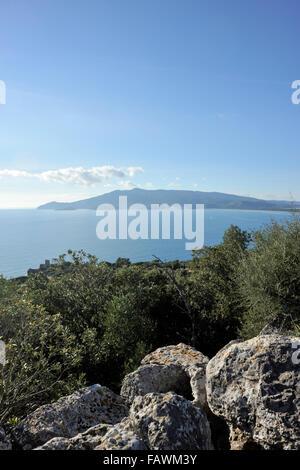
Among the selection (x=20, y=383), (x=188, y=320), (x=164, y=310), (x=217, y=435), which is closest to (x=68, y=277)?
(x=164, y=310)

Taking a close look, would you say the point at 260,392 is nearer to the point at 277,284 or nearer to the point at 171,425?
the point at 171,425

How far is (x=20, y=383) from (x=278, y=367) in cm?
440

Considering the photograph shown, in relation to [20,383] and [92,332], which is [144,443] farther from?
[92,332]

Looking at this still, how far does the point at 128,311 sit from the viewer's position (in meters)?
11.2

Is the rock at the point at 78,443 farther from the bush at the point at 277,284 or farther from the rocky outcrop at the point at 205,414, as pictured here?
the bush at the point at 277,284

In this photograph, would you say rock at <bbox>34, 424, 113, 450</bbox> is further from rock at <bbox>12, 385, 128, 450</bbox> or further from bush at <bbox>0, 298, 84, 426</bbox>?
bush at <bbox>0, 298, 84, 426</bbox>

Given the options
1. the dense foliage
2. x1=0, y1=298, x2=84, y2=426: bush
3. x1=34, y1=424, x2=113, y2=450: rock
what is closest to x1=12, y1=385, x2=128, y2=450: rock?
x1=0, y1=298, x2=84, y2=426: bush

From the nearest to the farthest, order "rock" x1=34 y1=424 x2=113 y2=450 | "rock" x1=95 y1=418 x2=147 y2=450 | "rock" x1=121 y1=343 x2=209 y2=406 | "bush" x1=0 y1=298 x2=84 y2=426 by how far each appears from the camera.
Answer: "rock" x1=95 y1=418 x2=147 y2=450, "rock" x1=34 y1=424 x2=113 y2=450, "bush" x1=0 y1=298 x2=84 y2=426, "rock" x1=121 y1=343 x2=209 y2=406

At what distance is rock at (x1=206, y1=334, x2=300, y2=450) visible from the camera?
13.1 ft

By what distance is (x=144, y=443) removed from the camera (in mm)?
3781

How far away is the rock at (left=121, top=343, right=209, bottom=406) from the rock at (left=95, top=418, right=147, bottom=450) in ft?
6.44

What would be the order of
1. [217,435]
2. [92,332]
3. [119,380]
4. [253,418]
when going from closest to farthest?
[253,418] → [217,435] → [119,380] → [92,332]

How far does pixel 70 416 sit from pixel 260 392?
3043mm

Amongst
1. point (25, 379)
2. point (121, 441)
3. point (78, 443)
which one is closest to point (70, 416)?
point (78, 443)
